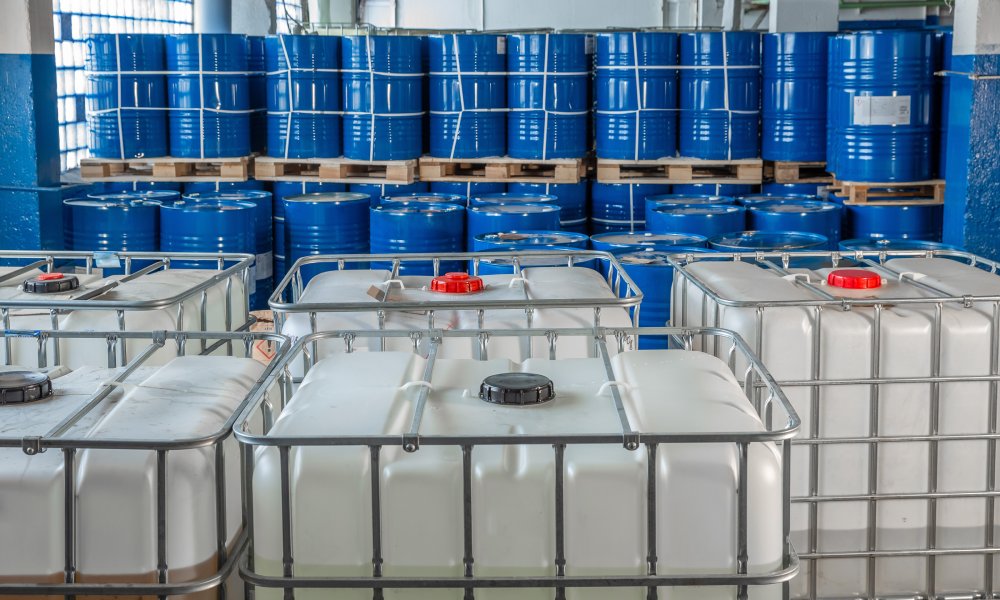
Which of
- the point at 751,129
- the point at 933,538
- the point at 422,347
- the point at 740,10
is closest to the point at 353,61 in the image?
the point at 751,129

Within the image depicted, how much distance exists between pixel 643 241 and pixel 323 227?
219 cm

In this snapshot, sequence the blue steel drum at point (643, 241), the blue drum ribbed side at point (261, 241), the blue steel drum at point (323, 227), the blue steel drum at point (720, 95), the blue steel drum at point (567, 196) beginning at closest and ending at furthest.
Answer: the blue steel drum at point (643, 241)
the blue drum ribbed side at point (261, 241)
the blue steel drum at point (323, 227)
the blue steel drum at point (720, 95)
the blue steel drum at point (567, 196)

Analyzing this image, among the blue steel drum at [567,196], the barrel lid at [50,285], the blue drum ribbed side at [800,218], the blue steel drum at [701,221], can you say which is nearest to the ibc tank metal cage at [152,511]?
the barrel lid at [50,285]

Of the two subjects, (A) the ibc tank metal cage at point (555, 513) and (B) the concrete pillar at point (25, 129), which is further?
(B) the concrete pillar at point (25, 129)

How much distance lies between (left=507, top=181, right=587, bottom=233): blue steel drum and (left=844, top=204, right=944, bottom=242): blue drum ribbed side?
1.82m

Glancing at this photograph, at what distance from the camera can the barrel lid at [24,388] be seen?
250 centimetres

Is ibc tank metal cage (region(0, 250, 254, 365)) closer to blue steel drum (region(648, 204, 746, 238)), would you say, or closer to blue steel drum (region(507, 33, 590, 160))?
blue steel drum (region(648, 204, 746, 238))

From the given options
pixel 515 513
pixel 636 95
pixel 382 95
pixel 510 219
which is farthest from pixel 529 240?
pixel 515 513

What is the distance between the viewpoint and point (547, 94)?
830 cm

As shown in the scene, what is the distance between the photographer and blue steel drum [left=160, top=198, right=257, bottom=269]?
7.16 m

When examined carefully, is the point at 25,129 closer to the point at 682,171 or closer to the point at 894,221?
Answer: the point at 682,171

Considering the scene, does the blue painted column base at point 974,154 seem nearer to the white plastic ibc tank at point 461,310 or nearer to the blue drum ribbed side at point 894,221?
the blue drum ribbed side at point 894,221

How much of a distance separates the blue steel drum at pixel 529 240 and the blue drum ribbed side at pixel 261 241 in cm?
176

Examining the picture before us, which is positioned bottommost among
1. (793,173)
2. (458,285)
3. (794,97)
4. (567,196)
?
(458,285)
